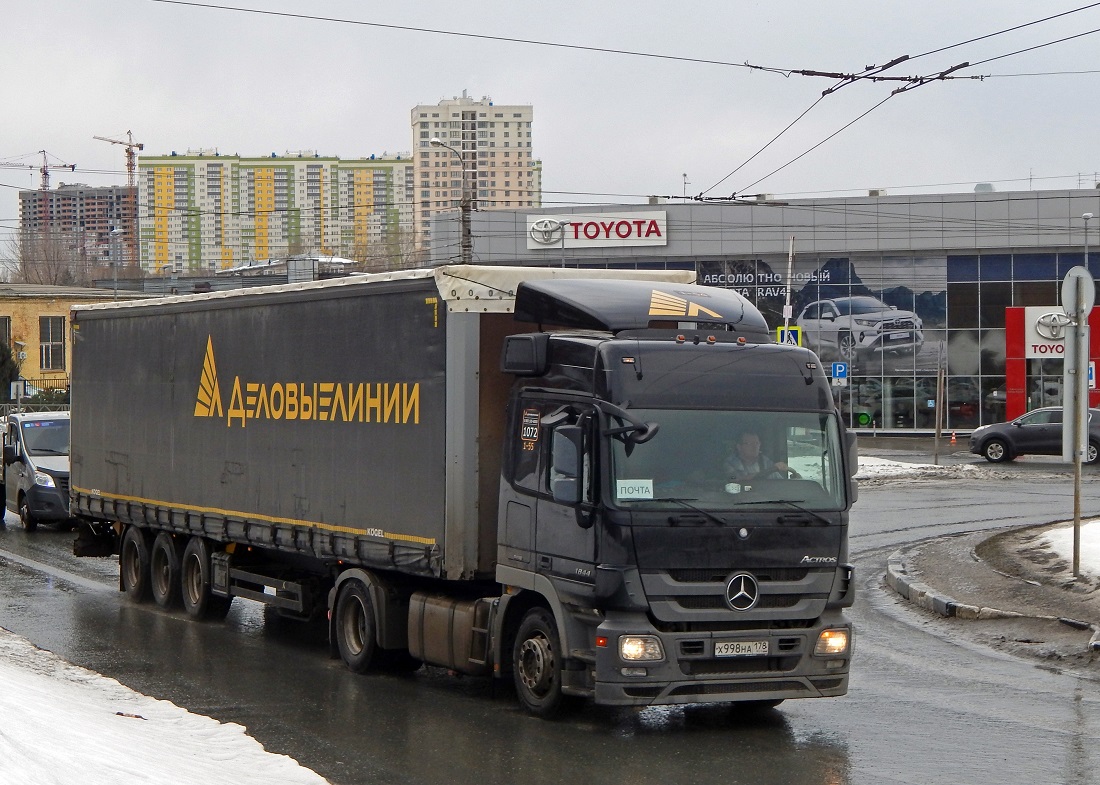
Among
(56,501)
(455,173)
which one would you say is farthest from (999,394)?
(455,173)

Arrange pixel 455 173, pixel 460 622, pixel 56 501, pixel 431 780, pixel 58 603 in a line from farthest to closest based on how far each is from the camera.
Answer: pixel 455 173
pixel 56 501
pixel 58 603
pixel 460 622
pixel 431 780

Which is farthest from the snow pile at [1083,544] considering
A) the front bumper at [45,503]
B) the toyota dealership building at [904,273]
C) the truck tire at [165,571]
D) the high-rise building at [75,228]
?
the high-rise building at [75,228]

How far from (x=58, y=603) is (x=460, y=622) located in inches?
293

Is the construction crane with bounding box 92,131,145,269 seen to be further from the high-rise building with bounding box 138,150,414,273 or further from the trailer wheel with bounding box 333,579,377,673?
the trailer wheel with bounding box 333,579,377,673

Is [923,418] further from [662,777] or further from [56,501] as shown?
[662,777]

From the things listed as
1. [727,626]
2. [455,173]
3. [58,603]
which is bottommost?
[58,603]

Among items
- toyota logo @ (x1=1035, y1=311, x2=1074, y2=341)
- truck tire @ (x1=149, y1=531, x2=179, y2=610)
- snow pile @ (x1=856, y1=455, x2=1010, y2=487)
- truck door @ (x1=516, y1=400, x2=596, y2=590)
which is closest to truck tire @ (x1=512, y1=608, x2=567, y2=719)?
truck door @ (x1=516, y1=400, x2=596, y2=590)

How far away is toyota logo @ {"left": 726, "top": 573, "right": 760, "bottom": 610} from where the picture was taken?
809 cm

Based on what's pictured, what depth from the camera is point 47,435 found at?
24.1m

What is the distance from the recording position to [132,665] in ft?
36.4

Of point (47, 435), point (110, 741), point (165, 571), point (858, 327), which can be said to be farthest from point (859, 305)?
point (110, 741)

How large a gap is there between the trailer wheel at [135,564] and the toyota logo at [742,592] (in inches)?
354

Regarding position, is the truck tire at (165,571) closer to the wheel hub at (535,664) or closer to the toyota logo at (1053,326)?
the wheel hub at (535,664)

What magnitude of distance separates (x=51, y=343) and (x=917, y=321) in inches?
1667
